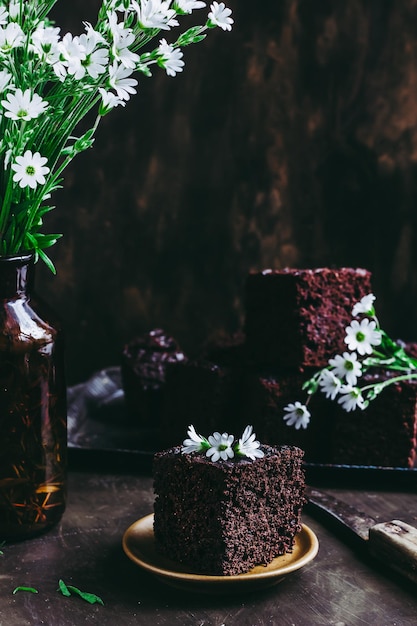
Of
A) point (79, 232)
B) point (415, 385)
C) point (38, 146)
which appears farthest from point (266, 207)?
point (38, 146)

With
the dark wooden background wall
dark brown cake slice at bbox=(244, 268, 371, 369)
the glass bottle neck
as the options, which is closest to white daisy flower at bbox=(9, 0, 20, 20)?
the glass bottle neck

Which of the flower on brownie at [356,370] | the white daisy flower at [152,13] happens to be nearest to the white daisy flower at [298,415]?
the flower on brownie at [356,370]

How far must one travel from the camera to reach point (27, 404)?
5.27ft

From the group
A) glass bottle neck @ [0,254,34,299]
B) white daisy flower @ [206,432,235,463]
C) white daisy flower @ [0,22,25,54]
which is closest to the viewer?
white daisy flower @ [0,22,25,54]

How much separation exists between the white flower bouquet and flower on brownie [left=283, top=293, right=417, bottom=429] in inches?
29.7

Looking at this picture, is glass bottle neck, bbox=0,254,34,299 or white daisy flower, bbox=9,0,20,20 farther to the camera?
glass bottle neck, bbox=0,254,34,299

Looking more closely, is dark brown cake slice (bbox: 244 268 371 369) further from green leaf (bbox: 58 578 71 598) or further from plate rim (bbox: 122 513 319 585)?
green leaf (bbox: 58 578 71 598)

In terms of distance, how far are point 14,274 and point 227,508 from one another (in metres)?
0.67

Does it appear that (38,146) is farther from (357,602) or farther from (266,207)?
(266,207)

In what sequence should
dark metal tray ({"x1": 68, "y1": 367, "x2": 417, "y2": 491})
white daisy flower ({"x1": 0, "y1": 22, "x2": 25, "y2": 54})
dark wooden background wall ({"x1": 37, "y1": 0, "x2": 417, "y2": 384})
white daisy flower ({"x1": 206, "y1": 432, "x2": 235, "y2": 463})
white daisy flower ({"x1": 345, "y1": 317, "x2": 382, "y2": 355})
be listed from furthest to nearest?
dark wooden background wall ({"x1": 37, "y1": 0, "x2": 417, "y2": 384})
dark metal tray ({"x1": 68, "y1": 367, "x2": 417, "y2": 491})
white daisy flower ({"x1": 345, "y1": 317, "x2": 382, "y2": 355})
white daisy flower ({"x1": 206, "y1": 432, "x2": 235, "y2": 463})
white daisy flower ({"x1": 0, "y1": 22, "x2": 25, "y2": 54})

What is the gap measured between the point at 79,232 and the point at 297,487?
5.15 ft

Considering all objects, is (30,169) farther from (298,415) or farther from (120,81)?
(298,415)

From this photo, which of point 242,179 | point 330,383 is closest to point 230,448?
point 330,383

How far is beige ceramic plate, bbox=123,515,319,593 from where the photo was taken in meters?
1.36
